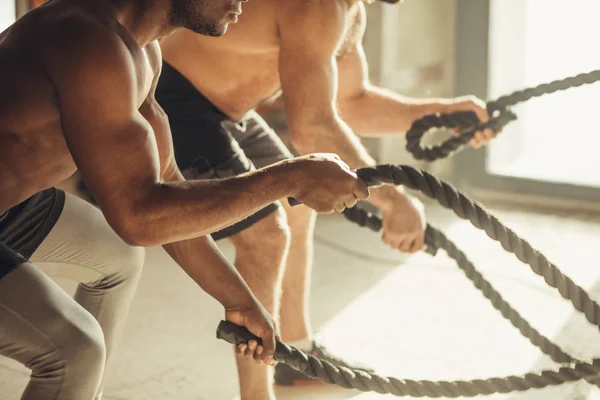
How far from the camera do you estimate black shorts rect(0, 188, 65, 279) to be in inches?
58.1

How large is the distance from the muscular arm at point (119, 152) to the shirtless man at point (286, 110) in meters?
0.61

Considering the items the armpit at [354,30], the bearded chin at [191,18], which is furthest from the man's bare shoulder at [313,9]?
the bearded chin at [191,18]

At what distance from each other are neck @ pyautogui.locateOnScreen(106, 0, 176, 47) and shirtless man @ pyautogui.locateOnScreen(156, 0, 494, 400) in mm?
512

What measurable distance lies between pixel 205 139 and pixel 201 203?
0.69 meters

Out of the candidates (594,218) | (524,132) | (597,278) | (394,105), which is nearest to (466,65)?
(524,132)

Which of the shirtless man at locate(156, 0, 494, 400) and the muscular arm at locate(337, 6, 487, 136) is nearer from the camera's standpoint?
the shirtless man at locate(156, 0, 494, 400)

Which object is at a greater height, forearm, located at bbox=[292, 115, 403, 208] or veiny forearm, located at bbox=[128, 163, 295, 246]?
forearm, located at bbox=[292, 115, 403, 208]

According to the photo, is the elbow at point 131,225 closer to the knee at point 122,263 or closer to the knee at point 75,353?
the knee at point 75,353

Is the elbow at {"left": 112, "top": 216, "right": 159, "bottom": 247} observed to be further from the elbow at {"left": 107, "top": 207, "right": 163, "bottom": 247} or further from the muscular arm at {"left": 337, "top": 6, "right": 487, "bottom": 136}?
the muscular arm at {"left": 337, "top": 6, "right": 487, "bottom": 136}

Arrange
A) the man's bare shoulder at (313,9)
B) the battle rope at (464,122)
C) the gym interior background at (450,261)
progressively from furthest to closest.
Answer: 1. the gym interior background at (450,261)
2. the battle rope at (464,122)
3. the man's bare shoulder at (313,9)

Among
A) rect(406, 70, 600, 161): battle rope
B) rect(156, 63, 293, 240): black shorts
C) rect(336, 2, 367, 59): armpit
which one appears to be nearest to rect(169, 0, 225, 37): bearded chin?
rect(156, 63, 293, 240): black shorts

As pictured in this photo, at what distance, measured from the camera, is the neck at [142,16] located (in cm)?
130

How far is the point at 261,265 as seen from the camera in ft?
6.37

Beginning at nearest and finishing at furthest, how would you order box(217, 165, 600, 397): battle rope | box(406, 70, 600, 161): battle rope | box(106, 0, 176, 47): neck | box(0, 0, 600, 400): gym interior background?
1. box(106, 0, 176, 47): neck
2. box(217, 165, 600, 397): battle rope
3. box(406, 70, 600, 161): battle rope
4. box(0, 0, 600, 400): gym interior background
